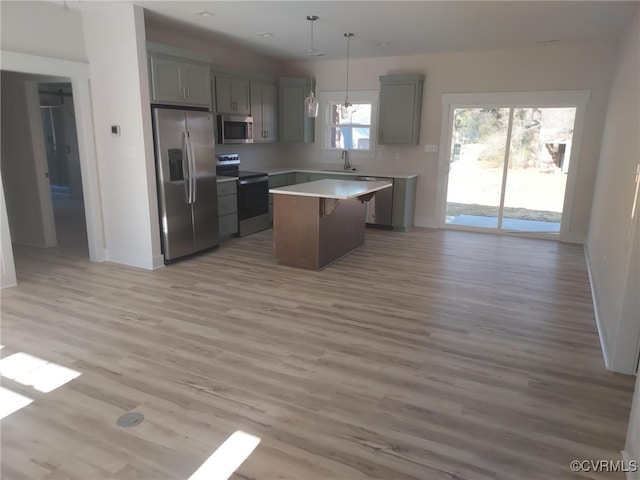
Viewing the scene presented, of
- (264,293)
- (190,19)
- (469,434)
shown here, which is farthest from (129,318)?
(190,19)

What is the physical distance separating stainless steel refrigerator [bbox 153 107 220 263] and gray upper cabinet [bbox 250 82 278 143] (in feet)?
5.90

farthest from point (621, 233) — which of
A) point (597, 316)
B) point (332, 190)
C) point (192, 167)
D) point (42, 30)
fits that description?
point (42, 30)

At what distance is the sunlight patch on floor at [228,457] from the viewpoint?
6.38ft

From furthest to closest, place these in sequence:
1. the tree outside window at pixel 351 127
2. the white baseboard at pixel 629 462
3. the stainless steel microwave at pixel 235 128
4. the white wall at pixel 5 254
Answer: the tree outside window at pixel 351 127 < the stainless steel microwave at pixel 235 128 < the white wall at pixel 5 254 < the white baseboard at pixel 629 462

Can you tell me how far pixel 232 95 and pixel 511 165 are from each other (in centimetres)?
441

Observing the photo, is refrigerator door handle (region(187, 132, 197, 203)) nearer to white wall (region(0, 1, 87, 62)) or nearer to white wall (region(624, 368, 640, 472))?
white wall (region(0, 1, 87, 62))

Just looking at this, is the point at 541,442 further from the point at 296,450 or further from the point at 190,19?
the point at 190,19

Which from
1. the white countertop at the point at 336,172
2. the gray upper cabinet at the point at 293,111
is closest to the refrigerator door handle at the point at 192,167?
the white countertop at the point at 336,172

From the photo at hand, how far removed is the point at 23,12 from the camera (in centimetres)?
402

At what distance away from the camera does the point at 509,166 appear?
21.8 ft

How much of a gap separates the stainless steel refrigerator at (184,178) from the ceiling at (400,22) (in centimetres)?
110

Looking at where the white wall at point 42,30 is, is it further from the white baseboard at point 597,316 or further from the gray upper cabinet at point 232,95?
the white baseboard at point 597,316

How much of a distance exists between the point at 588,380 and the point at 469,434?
108 centimetres

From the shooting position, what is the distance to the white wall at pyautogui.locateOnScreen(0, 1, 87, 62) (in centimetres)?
394
